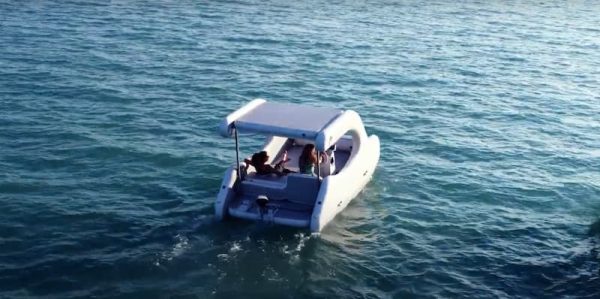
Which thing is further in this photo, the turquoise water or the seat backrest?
the seat backrest

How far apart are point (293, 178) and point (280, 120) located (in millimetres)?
1582

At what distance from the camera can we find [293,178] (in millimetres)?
20109

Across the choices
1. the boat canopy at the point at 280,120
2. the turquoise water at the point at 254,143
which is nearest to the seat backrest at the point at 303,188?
the turquoise water at the point at 254,143

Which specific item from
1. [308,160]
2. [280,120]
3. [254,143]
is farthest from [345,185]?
[254,143]

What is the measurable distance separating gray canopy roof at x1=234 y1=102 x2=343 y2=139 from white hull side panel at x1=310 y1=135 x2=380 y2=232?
1.43m

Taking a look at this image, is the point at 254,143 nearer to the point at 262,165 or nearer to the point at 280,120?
the point at 262,165

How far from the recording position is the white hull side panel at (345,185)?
63.3 ft

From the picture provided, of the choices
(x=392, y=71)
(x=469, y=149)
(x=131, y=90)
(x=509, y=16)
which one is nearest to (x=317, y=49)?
(x=392, y=71)

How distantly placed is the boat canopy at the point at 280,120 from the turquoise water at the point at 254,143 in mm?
2520

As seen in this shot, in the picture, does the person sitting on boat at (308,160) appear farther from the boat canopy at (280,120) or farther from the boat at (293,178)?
the boat canopy at (280,120)

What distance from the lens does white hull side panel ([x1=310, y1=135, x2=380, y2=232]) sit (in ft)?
63.3

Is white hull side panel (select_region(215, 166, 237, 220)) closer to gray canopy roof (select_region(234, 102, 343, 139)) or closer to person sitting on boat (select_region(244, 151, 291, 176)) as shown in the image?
person sitting on boat (select_region(244, 151, 291, 176))

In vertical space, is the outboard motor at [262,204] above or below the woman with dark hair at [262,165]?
below

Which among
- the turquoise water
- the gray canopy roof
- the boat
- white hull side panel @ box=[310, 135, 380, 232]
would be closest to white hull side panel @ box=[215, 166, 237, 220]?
the boat
